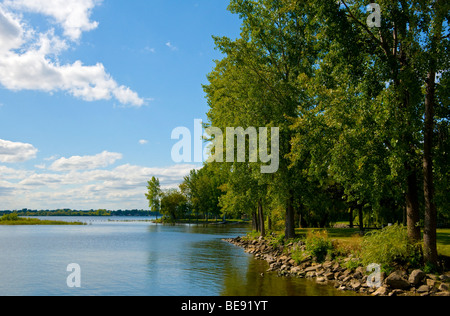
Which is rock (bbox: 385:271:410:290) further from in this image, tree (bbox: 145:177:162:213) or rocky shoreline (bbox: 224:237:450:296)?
tree (bbox: 145:177:162:213)

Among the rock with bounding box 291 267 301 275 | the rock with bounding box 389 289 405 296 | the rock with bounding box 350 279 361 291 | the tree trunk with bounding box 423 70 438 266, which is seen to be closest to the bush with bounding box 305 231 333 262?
the rock with bounding box 291 267 301 275

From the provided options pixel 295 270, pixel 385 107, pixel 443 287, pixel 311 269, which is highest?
pixel 385 107

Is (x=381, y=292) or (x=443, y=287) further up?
(x=443, y=287)

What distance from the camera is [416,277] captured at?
15688 mm

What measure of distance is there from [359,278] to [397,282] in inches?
89.4

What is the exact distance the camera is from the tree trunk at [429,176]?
54.3 feet

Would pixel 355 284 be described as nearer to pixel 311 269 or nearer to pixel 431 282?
pixel 431 282

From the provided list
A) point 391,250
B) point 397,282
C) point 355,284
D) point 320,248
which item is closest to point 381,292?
point 397,282

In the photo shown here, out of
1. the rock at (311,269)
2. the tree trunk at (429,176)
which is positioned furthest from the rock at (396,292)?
the rock at (311,269)

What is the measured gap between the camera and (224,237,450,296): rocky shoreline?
15.2 meters

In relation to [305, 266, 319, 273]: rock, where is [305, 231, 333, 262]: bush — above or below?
above

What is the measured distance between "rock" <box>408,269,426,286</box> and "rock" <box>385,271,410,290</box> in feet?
0.72

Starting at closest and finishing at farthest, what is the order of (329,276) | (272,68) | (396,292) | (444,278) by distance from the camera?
1. (444,278)
2. (396,292)
3. (329,276)
4. (272,68)
